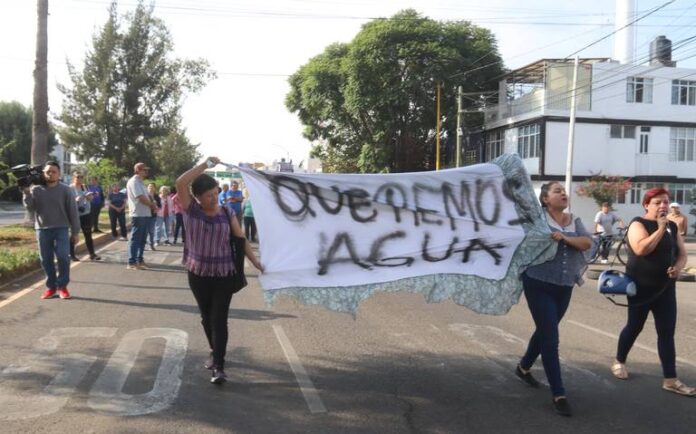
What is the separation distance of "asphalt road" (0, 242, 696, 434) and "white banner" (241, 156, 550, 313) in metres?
0.84

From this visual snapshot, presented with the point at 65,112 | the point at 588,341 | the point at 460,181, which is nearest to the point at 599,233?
the point at 588,341

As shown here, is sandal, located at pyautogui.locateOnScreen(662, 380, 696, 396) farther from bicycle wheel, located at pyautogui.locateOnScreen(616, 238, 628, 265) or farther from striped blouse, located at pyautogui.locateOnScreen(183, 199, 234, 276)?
bicycle wheel, located at pyautogui.locateOnScreen(616, 238, 628, 265)

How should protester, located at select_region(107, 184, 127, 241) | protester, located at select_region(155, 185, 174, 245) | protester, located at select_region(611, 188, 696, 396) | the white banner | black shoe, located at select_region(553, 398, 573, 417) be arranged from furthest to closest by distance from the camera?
protester, located at select_region(155, 185, 174, 245) → protester, located at select_region(107, 184, 127, 241) → the white banner → protester, located at select_region(611, 188, 696, 396) → black shoe, located at select_region(553, 398, 573, 417)

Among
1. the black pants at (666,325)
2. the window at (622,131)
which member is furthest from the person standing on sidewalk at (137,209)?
the window at (622,131)

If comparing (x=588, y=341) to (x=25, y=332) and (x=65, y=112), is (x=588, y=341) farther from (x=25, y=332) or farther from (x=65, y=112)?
(x=65, y=112)

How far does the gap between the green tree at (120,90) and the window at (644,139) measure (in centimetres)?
3110

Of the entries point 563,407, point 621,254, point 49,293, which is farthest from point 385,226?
point 621,254

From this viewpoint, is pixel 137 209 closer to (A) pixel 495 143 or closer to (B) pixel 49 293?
(B) pixel 49 293

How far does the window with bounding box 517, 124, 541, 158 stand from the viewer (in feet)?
116

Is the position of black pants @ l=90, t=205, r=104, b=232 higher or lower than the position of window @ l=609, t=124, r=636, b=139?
lower

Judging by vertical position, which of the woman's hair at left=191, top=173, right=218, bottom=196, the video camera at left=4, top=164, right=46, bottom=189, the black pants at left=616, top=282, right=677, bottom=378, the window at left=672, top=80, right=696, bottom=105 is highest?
the window at left=672, top=80, right=696, bottom=105

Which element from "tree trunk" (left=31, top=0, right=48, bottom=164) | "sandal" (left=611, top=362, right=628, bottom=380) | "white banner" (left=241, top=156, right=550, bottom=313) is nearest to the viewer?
"white banner" (left=241, top=156, right=550, bottom=313)

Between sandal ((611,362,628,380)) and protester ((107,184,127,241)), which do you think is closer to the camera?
sandal ((611,362,628,380))

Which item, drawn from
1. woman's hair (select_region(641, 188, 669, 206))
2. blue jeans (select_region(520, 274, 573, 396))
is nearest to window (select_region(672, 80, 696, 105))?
woman's hair (select_region(641, 188, 669, 206))
